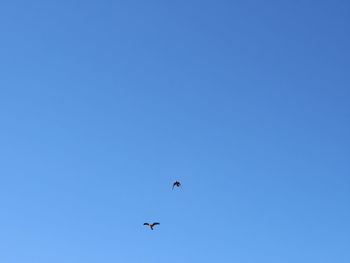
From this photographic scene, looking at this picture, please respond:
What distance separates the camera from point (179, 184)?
5412cm

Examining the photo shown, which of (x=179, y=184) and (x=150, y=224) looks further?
(x=179, y=184)

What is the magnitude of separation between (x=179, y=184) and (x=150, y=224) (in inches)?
454

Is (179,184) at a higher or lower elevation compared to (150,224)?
higher

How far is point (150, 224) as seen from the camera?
4791 centimetres
